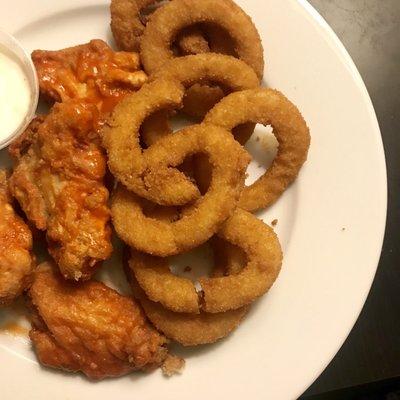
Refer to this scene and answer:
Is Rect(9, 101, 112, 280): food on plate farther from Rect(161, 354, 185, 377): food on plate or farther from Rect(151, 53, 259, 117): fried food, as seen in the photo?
Rect(161, 354, 185, 377): food on plate

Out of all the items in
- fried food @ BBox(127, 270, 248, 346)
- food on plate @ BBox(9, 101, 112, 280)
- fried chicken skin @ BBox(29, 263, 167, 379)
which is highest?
food on plate @ BBox(9, 101, 112, 280)

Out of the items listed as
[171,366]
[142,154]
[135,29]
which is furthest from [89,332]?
[135,29]

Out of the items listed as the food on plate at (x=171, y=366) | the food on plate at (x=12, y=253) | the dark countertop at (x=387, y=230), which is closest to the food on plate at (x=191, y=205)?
the food on plate at (x=12, y=253)

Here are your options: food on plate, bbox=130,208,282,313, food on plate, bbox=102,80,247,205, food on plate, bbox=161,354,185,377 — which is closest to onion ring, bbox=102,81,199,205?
food on plate, bbox=102,80,247,205

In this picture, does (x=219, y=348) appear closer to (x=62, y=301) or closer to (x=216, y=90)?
(x=62, y=301)

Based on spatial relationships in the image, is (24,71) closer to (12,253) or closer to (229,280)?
(12,253)
